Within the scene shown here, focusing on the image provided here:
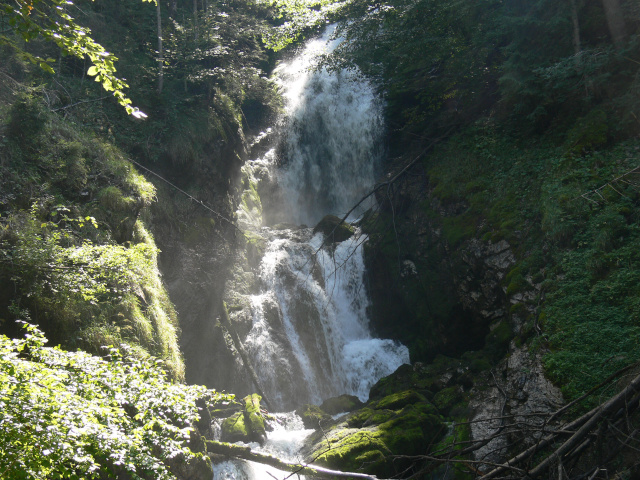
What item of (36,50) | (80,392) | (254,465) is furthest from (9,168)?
(254,465)

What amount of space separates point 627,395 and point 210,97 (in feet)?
47.1

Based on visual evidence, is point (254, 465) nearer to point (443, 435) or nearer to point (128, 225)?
point (443, 435)

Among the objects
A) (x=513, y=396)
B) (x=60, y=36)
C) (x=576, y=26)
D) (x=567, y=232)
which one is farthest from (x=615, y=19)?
(x=60, y=36)

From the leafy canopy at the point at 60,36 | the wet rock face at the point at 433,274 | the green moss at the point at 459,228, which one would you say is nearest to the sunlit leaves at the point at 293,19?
the wet rock face at the point at 433,274

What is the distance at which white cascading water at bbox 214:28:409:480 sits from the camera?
1187 cm

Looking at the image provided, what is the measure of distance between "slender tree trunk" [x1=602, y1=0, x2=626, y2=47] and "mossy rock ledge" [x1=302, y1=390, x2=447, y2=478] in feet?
30.0

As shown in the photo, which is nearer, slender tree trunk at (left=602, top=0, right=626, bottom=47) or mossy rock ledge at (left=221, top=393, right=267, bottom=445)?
mossy rock ledge at (left=221, top=393, right=267, bottom=445)

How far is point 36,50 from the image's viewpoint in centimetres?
1054

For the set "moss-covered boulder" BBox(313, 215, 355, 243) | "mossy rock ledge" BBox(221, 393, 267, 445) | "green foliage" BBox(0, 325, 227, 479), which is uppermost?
"moss-covered boulder" BBox(313, 215, 355, 243)

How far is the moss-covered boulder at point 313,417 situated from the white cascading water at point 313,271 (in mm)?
205

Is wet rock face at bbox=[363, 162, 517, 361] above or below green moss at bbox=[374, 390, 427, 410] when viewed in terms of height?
above

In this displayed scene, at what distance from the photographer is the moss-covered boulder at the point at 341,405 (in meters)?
9.91

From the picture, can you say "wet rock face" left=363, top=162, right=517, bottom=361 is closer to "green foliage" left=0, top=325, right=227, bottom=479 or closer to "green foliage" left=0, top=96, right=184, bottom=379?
"green foliage" left=0, top=96, right=184, bottom=379

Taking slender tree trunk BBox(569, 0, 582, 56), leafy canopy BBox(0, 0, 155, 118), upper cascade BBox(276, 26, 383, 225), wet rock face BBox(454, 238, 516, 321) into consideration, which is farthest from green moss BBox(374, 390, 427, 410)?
upper cascade BBox(276, 26, 383, 225)
